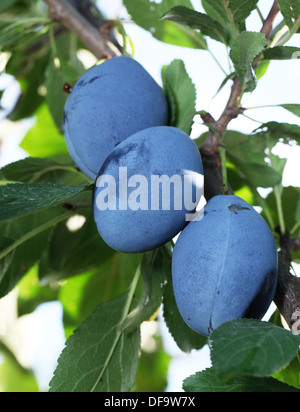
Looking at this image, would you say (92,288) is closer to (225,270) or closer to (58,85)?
(58,85)

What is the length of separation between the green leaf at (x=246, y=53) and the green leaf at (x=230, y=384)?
0.43 m

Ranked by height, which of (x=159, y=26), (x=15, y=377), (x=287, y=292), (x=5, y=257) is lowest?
(x=15, y=377)

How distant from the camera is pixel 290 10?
845 millimetres

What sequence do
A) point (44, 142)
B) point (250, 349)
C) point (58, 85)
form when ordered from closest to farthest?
point (250, 349), point (58, 85), point (44, 142)

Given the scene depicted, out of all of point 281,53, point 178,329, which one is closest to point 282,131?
point 281,53

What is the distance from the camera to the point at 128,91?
0.92m

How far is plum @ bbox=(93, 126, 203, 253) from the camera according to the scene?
0.74m

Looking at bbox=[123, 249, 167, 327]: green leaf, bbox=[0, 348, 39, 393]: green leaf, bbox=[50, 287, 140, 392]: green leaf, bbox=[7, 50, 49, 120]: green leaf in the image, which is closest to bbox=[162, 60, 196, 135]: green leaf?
bbox=[123, 249, 167, 327]: green leaf

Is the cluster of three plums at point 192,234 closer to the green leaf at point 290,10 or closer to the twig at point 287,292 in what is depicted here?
the twig at point 287,292

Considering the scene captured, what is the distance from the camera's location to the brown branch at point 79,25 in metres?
A: 1.19

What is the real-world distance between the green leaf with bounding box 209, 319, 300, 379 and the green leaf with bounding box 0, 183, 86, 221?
0.28 meters

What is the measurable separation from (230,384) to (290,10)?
0.57 m

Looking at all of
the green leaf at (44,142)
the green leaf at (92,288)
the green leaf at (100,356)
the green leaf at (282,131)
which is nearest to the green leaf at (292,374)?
the green leaf at (100,356)
